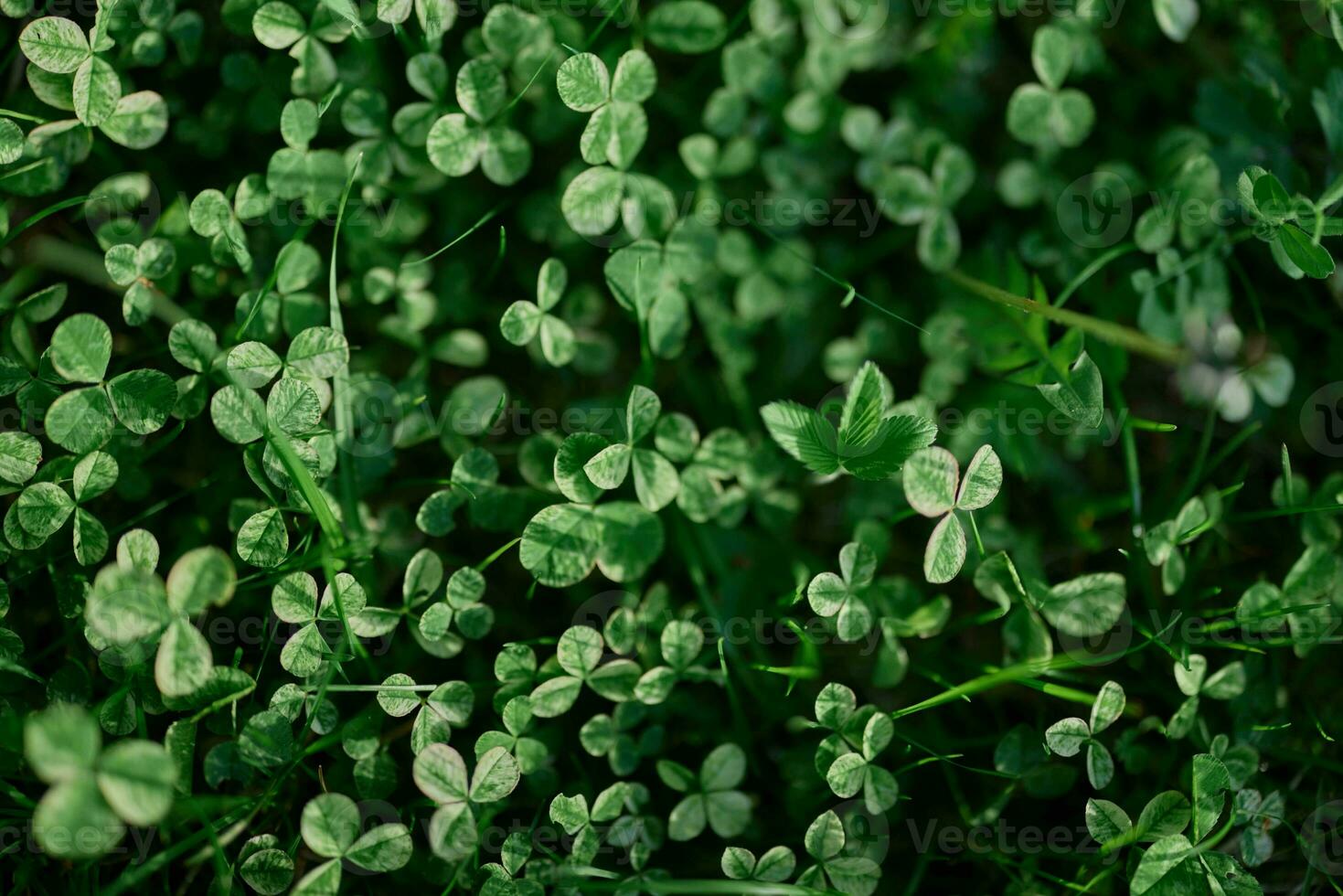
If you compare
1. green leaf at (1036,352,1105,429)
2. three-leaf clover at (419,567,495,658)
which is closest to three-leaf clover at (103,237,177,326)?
three-leaf clover at (419,567,495,658)

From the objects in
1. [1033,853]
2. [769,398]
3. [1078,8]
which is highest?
[1078,8]

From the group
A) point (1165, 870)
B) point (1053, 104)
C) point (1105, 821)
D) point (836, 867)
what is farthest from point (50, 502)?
point (1053, 104)

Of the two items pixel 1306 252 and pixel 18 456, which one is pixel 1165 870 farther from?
pixel 18 456

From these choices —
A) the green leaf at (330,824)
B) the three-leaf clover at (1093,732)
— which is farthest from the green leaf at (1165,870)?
the green leaf at (330,824)

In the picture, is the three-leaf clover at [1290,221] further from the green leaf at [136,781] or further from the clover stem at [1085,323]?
the green leaf at [136,781]

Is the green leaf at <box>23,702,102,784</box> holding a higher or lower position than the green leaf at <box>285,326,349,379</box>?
lower

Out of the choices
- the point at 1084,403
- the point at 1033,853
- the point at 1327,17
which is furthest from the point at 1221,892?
the point at 1327,17

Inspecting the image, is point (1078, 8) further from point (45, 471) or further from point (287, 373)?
point (45, 471)

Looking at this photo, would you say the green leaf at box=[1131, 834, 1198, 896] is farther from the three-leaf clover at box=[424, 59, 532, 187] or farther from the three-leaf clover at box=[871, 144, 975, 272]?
the three-leaf clover at box=[424, 59, 532, 187]

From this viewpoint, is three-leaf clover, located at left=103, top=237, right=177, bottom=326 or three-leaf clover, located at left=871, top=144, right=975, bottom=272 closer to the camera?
three-leaf clover, located at left=103, top=237, right=177, bottom=326
